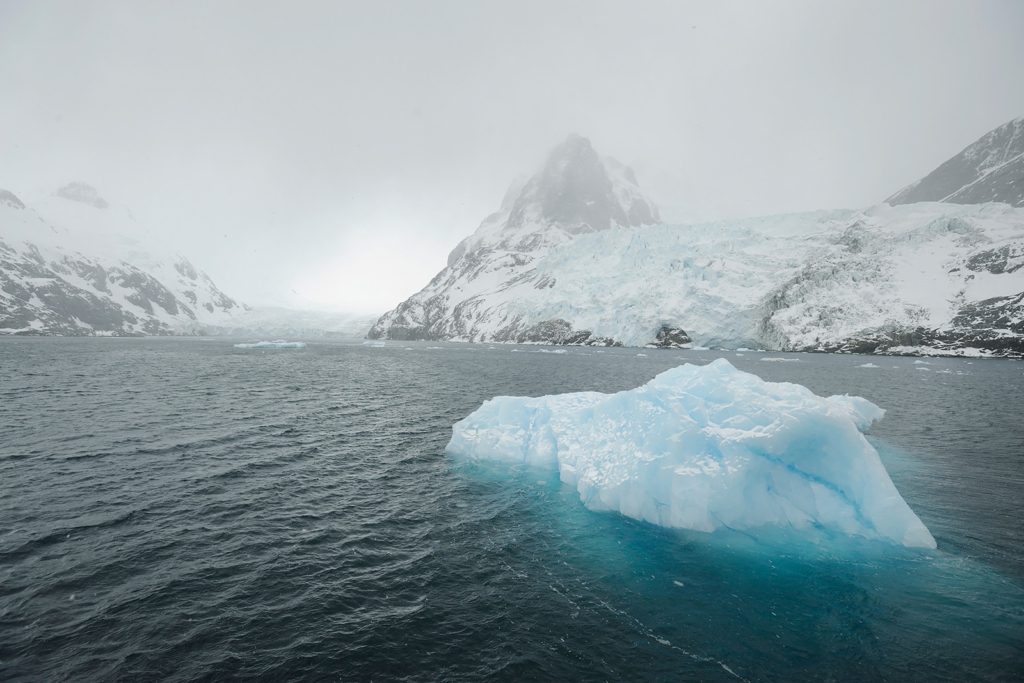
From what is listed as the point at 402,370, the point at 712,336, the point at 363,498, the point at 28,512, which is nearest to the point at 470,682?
the point at 363,498

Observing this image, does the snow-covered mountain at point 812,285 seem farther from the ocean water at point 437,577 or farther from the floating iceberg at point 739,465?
the floating iceberg at point 739,465

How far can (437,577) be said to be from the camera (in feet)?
35.3

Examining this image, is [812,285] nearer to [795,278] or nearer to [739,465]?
[795,278]

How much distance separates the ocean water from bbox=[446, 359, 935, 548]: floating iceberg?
28.8 inches

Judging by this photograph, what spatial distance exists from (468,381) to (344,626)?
41.6 m

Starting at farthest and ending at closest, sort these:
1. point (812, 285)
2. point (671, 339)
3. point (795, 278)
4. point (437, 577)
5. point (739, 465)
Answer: point (671, 339) → point (795, 278) → point (812, 285) → point (739, 465) → point (437, 577)

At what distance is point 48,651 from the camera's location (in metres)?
7.70

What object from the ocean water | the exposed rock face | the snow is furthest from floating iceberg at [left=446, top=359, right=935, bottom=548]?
the snow

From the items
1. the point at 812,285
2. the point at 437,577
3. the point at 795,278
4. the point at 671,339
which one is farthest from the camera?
the point at 671,339

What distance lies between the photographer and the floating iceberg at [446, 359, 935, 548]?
1301 cm

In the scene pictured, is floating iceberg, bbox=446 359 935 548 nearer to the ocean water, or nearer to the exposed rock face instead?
the ocean water

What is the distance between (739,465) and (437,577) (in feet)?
32.4

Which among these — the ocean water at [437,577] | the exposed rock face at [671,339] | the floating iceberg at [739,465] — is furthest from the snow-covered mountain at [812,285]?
the floating iceberg at [739,465]

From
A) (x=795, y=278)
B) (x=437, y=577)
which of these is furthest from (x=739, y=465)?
(x=795, y=278)
